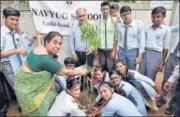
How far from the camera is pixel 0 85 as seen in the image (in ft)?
12.1

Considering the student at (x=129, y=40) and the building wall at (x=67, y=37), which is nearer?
the student at (x=129, y=40)

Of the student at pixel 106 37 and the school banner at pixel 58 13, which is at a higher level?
the school banner at pixel 58 13

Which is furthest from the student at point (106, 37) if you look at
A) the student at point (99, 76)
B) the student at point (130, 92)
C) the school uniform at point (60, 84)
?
the school uniform at point (60, 84)

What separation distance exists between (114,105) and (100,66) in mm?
1212

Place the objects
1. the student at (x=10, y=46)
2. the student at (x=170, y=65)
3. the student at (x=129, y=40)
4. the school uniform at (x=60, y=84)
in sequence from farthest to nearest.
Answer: the student at (x=129, y=40) → the student at (x=10, y=46) → the school uniform at (x=60, y=84) → the student at (x=170, y=65)

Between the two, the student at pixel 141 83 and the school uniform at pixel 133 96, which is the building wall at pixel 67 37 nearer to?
the student at pixel 141 83

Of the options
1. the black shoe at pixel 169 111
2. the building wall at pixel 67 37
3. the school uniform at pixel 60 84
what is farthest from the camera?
the building wall at pixel 67 37

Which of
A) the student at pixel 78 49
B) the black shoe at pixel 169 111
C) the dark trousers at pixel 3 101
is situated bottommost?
the black shoe at pixel 169 111

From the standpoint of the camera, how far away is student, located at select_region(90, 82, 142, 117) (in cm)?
292

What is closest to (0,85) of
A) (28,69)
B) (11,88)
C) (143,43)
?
(11,88)

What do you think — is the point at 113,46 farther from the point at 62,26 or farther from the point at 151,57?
the point at 62,26

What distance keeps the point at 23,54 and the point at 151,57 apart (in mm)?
1665

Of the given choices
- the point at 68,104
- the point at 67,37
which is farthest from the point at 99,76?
the point at 67,37

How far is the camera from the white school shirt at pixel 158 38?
3789mm
